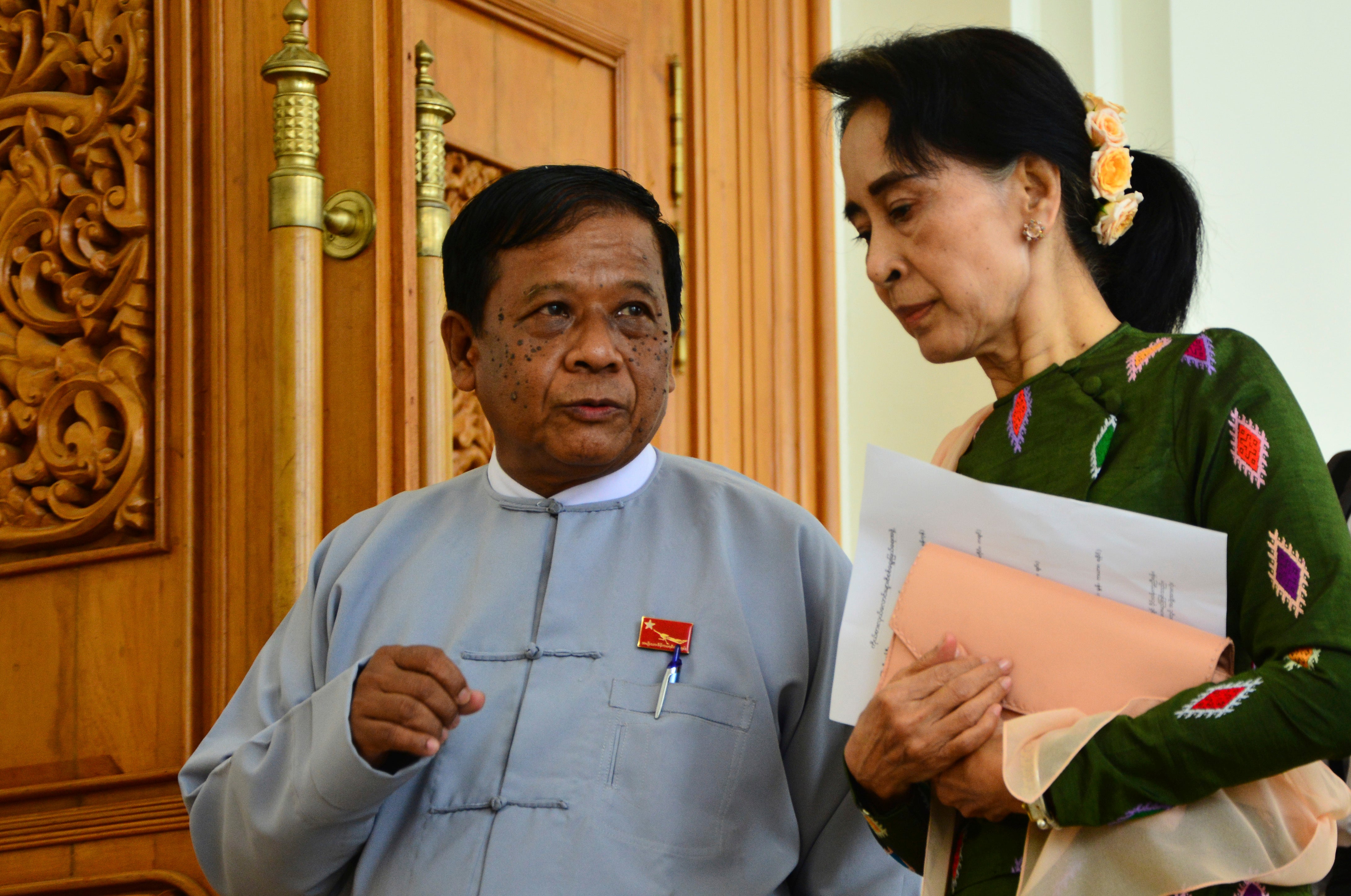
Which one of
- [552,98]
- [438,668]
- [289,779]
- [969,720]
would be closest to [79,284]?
[552,98]

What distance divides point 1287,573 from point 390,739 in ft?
2.97

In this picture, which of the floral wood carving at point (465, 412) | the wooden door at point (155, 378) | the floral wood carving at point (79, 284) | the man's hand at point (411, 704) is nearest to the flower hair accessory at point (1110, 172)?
the man's hand at point (411, 704)

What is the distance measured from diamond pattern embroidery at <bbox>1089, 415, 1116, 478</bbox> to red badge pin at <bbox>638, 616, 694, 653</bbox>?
22.0 inches

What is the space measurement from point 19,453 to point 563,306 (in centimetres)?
138

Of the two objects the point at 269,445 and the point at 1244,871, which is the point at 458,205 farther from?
the point at 1244,871

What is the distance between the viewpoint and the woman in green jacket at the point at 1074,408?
1142 millimetres

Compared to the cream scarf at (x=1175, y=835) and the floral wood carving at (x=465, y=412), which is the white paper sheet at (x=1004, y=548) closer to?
the cream scarf at (x=1175, y=835)

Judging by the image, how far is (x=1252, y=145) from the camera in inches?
149

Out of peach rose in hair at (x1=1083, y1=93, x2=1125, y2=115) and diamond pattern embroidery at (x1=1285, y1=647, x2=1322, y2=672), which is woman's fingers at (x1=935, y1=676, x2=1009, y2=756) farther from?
peach rose in hair at (x1=1083, y1=93, x2=1125, y2=115)

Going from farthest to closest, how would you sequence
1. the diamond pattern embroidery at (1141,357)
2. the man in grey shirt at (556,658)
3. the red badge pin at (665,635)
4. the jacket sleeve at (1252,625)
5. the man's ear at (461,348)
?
the man's ear at (461,348)
the red badge pin at (665,635)
the man in grey shirt at (556,658)
the diamond pattern embroidery at (1141,357)
the jacket sleeve at (1252,625)

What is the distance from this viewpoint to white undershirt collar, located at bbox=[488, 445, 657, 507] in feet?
6.01

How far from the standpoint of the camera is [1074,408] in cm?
134

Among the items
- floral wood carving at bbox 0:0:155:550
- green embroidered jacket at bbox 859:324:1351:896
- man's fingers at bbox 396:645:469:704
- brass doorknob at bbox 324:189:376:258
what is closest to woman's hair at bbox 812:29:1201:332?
green embroidered jacket at bbox 859:324:1351:896

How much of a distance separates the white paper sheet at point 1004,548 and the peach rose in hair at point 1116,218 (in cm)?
Answer: 31
